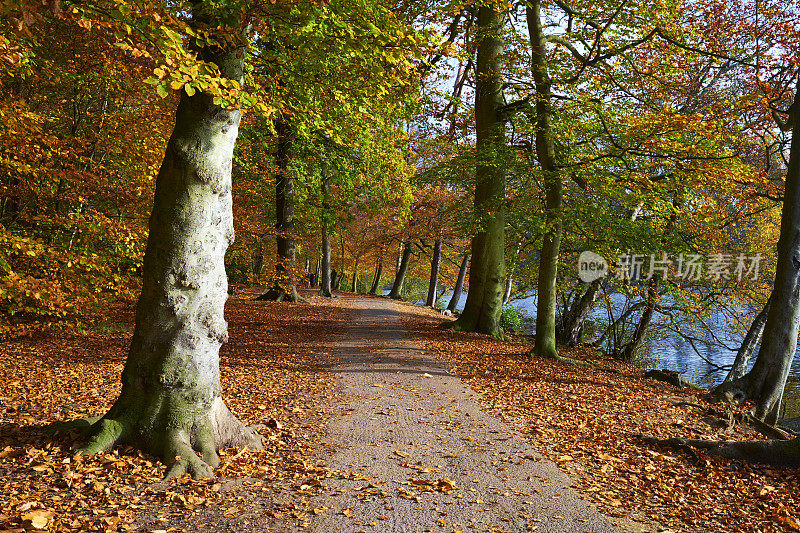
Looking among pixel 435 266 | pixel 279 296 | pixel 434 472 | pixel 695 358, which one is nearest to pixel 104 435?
pixel 434 472

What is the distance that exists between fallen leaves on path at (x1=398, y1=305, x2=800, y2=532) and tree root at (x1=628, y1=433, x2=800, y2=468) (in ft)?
0.39

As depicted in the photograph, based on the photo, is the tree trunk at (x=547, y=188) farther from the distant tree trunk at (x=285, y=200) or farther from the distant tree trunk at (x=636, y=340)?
the distant tree trunk at (x=285, y=200)

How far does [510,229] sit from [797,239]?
7.57 meters

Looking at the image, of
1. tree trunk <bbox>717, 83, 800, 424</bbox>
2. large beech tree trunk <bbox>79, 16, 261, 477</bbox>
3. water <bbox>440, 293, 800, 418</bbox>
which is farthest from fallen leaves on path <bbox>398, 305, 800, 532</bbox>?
water <bbox>440, 293, 800, 418</bbox>

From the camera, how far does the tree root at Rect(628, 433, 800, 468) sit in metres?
5.02

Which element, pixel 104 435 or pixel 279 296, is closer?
pixel 104 435

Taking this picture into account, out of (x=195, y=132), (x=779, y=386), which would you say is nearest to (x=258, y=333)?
(x=195, y=132)

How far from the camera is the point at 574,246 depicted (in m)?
14.4

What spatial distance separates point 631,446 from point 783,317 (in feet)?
16.5

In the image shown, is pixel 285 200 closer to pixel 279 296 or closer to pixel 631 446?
pixel 279 296

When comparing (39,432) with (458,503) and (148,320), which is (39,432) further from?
(458,503)

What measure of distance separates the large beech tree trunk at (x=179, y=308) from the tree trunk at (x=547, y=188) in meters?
7.77

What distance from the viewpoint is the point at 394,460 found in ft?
15.7

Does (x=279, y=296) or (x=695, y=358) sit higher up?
(x=279, y=296)
